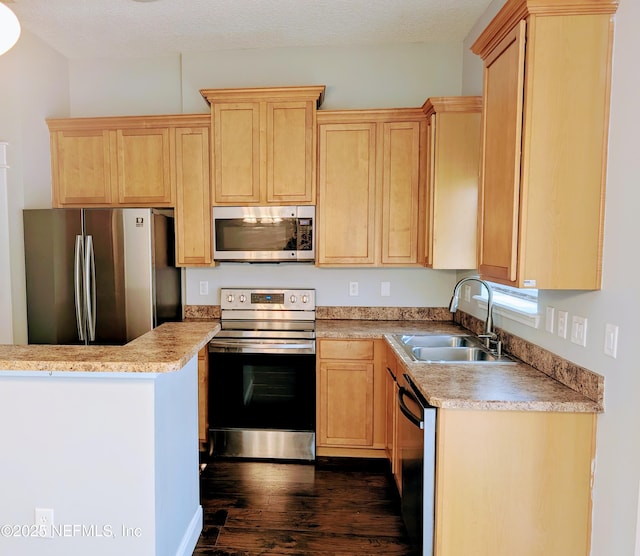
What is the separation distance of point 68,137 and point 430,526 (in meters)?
3.39

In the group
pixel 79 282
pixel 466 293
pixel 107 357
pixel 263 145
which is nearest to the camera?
pixel 107 357

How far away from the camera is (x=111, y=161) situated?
121 inches

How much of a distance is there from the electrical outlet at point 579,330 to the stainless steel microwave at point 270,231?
172 cm

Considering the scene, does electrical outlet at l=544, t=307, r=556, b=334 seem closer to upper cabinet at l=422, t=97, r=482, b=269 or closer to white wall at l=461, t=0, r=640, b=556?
white wall at l=461, t=0, r=640, b=556

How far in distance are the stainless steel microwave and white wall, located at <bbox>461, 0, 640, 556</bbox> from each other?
1.84 m

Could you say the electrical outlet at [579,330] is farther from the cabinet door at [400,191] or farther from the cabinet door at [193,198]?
the cabinet door at [193,198]

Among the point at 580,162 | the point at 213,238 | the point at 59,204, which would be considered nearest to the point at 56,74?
the point at 59,204

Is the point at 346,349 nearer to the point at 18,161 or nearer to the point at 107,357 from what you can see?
the point at 107,357

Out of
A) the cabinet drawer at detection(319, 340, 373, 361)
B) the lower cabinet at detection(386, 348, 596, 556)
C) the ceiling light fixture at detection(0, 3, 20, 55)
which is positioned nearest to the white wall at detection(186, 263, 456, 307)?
the cabinet drawer at detection(319, 340, 373, 361)

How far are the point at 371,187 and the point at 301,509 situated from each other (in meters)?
2.10

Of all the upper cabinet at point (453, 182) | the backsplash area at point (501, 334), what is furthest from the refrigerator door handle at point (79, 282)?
the upper cabinet at point (453, 182)

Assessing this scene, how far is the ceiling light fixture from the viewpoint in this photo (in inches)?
53.7

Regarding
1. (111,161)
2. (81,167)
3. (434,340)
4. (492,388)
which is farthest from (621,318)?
(81,167)

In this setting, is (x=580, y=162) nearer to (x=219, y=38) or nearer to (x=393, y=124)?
(x=393, y=124)
